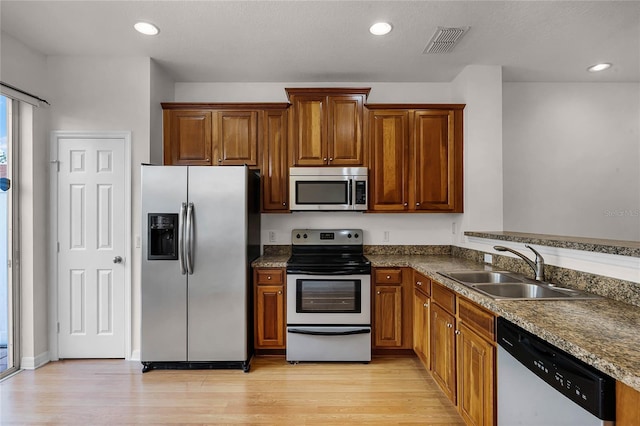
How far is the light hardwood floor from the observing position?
86.1 inches

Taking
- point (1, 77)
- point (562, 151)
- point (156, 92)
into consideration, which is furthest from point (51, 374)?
point (562, 151)

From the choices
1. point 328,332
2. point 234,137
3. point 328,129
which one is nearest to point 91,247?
point 234,137

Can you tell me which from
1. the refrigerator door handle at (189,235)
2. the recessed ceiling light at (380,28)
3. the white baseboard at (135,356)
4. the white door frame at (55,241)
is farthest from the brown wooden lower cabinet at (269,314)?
the recessed ceiling light at (380,28)

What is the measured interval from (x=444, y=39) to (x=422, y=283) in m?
2.01

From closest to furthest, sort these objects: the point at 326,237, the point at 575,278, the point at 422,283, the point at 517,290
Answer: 1. the point at 575,278
2. the point at 517,290
3. the point at 422,283
4. the point at 326,237

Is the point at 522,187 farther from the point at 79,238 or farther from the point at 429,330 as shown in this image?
the point at 79,238

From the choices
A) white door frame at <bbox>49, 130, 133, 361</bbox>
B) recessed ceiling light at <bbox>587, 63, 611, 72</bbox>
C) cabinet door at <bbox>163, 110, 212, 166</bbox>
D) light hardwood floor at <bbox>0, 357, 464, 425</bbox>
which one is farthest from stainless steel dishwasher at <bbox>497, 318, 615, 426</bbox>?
recessed ceiling light at <bbox>587, 63, 611, 72</bbox>

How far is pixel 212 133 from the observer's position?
3.28 meters

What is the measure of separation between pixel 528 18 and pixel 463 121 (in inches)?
39.6

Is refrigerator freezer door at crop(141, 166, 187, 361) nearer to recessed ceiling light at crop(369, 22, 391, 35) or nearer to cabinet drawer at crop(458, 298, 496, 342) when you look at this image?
recessed ceiling light at crop(369, 22, 391, 35)

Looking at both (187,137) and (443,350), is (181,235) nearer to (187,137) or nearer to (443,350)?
(187,137)

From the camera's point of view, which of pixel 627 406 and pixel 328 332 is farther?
pixel 328 332

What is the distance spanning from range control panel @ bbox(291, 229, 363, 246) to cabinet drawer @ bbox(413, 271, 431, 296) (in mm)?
803

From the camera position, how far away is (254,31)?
2.59 metres
